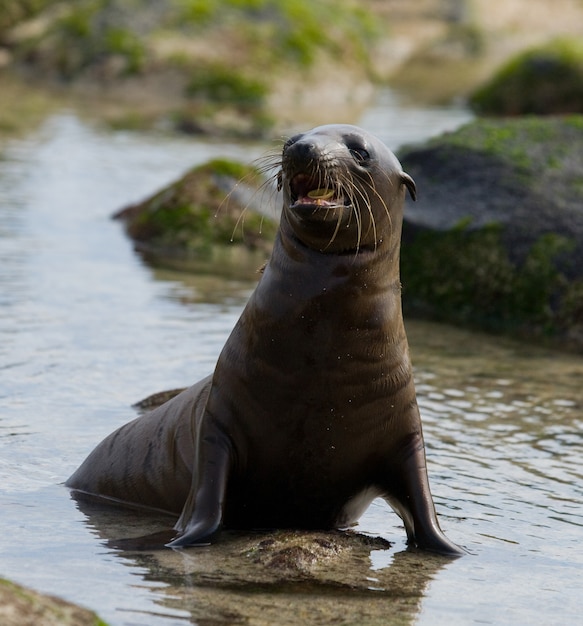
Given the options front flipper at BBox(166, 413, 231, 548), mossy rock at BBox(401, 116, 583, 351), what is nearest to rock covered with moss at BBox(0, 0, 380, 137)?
mossy rock at BBox(401, 116, 583, 351)

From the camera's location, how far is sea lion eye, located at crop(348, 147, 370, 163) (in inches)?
238

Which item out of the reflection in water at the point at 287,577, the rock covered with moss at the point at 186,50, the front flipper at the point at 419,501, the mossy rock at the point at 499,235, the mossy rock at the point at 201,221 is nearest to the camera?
the reflection in water at the point at 287,577

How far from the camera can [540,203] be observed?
12219 millimetres

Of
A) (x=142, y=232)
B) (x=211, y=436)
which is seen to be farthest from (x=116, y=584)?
(x=142, y=232)

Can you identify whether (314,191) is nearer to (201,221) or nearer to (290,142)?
(290,142)

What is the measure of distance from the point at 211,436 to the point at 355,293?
87cm

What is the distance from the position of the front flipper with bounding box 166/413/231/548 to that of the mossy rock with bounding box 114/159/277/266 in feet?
27.1

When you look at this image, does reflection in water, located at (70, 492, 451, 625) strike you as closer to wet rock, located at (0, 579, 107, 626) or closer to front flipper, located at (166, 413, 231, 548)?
front flipper, located at (166, 413, 231, 548)

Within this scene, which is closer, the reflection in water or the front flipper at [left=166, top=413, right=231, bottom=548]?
the reflection in water

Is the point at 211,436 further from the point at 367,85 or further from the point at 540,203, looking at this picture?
the point at 367,85

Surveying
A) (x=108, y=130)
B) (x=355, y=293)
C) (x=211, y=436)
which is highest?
(x=108, y=130)

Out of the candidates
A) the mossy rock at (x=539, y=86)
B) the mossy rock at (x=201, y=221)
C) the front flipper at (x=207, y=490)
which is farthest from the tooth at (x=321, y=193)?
the mossy rock at (x=539, y=86)

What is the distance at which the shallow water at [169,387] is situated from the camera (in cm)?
541

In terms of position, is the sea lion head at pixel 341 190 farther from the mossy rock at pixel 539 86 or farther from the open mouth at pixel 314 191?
the mossy rock at pixel 539 86
